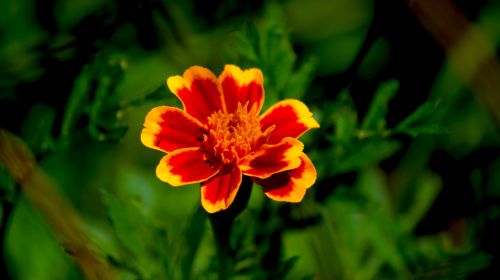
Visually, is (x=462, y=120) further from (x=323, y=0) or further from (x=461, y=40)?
(x=323, y=0)

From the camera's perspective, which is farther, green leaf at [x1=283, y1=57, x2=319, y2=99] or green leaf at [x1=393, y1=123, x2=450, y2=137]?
green leaf at [x1=283, y1=57, x2=319, y2=99]

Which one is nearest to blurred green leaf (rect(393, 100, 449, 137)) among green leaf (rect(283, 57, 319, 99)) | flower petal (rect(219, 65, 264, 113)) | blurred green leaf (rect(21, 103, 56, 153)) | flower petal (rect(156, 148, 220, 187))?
green leaf (rect(283, 57, 319, 99))

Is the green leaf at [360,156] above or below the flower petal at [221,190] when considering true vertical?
below

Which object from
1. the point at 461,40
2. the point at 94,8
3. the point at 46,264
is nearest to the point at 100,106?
the point at 46,264

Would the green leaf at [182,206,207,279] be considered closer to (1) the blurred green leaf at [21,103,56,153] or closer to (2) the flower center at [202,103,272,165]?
(2) the flower center at [202,103,272,165]

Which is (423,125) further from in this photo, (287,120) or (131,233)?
(131,233)

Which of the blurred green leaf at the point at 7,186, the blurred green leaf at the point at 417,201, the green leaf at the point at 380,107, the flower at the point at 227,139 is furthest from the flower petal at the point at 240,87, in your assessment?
the blurred green leaf at the point at 417,201

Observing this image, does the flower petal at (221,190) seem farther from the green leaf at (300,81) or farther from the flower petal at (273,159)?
the green leaf at (300,81)
